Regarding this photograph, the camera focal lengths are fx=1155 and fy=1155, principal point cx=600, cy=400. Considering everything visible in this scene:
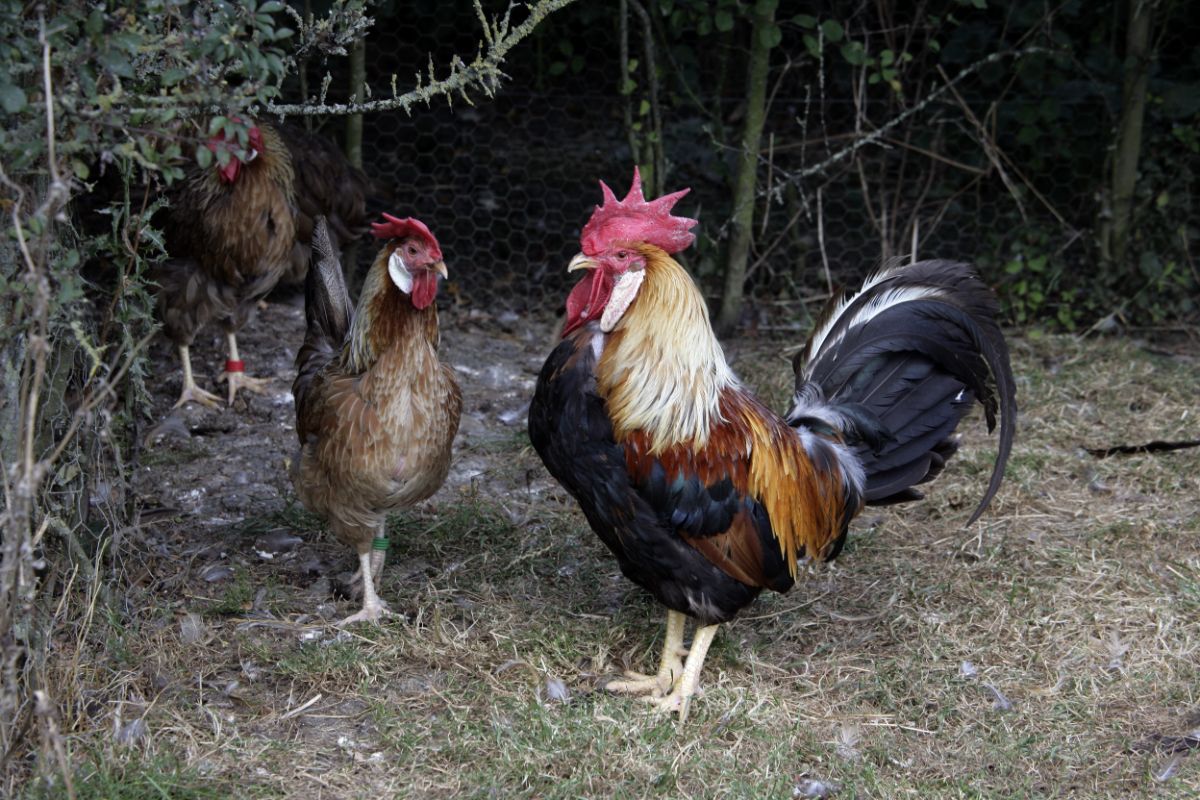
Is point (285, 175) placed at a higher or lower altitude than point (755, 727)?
higher

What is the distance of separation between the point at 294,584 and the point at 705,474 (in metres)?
1.57

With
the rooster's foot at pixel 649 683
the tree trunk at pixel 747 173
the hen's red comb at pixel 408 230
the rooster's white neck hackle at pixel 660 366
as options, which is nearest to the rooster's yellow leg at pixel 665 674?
the rooster's foot at pixel 649 683

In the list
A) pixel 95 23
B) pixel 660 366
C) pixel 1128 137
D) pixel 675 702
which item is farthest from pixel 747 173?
pixel 95 23

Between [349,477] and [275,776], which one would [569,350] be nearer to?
[349,477]

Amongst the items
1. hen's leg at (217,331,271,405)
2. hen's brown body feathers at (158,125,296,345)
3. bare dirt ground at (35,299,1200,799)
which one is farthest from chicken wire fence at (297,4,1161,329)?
bare dirt ground at (35,299,1200,799)

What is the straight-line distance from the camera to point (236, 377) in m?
5.31

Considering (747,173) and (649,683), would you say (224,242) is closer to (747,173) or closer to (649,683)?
(747,173)

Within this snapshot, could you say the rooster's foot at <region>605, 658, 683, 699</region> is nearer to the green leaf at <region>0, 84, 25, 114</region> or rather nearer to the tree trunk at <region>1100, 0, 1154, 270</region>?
the green leaf at <region>0, 84, 25, 114</region>

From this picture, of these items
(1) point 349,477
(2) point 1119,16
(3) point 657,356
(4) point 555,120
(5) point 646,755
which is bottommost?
(5) point 646,755

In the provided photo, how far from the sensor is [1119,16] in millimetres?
6680

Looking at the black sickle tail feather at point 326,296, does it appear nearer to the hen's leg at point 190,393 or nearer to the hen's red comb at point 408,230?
the hen's red comb at point 408,230

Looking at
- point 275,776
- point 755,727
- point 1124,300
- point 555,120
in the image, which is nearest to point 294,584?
point 275,776

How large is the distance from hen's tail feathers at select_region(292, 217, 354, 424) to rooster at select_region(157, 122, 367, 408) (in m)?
1.21

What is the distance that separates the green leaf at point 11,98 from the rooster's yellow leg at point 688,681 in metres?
2.18
